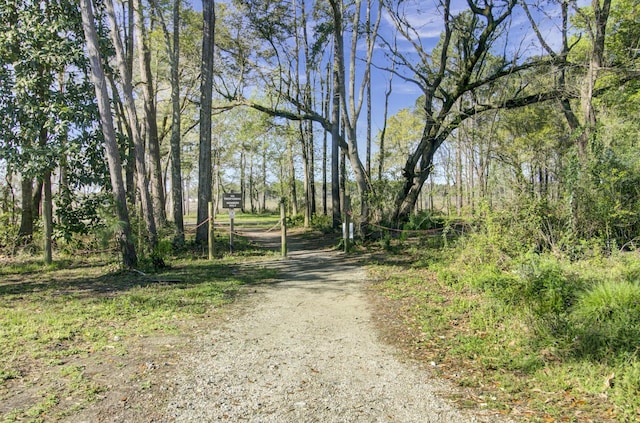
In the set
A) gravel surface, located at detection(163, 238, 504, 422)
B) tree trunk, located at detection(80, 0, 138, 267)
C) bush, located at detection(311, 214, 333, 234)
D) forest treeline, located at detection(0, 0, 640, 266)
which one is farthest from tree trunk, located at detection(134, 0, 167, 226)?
gravel surface, located at detection(163, 238, 504, 422)

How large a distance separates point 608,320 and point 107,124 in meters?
9.06

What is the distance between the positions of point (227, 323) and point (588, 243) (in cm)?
661

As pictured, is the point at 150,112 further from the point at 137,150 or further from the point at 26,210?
the point at 26,210

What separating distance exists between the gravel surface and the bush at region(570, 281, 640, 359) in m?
1.55

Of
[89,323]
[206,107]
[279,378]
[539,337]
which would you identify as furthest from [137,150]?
[539,337]

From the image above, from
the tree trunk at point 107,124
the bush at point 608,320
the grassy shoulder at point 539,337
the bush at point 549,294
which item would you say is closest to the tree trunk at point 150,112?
the tree trunk at point 107,124

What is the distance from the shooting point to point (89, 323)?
517 cm

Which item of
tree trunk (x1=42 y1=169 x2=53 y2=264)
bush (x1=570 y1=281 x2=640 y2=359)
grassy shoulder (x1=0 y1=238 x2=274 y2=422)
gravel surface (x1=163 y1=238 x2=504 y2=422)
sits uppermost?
tree trunk (x1=42 y1=169 x2=53 y2=264)

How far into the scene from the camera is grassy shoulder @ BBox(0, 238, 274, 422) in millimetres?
3379

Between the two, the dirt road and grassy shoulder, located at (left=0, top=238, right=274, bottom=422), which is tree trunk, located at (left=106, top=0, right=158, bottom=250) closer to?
grassy shoulder, located at (left=0, top=238, right=274, bottom=422)

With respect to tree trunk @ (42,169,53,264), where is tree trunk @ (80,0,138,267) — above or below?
above

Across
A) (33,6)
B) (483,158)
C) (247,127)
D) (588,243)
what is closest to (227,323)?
(588,243)

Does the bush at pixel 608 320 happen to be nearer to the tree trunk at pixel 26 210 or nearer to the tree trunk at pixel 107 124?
the tree trunk at pixel 107 124

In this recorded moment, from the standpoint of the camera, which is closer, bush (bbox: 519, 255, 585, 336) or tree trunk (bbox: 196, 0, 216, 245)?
bush (bbox: 519, 255, 585, 336)
